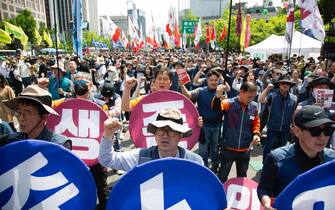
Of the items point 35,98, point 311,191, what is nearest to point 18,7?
point 35,98

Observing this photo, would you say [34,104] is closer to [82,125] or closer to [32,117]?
[32,117]

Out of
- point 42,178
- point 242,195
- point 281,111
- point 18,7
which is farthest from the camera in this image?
point 18,7

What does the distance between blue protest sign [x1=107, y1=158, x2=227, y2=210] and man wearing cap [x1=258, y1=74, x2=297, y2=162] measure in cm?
362

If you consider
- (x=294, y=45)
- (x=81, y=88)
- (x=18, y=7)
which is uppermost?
(x=18, y=7)

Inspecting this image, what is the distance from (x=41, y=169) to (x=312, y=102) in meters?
4.00

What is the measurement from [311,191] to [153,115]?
174cm

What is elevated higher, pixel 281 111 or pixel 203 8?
pixel 203 8

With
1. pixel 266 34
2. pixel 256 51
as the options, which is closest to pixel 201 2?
pixel 266 34

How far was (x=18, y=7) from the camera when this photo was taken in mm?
86312

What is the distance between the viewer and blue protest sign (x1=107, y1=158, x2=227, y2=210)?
183 centimetres

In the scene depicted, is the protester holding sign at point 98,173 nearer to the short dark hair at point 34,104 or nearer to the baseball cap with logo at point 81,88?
the baseball cap with logo at point 81,88

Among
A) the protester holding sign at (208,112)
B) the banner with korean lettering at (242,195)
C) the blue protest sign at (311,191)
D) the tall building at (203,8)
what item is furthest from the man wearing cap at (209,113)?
the tall building at (203,8)

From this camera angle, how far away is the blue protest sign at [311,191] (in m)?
1.82

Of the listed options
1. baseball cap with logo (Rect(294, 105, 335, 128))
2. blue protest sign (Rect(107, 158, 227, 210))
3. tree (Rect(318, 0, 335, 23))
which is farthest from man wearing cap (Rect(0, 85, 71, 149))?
tree (Rect(318, 0, 335, 23))
